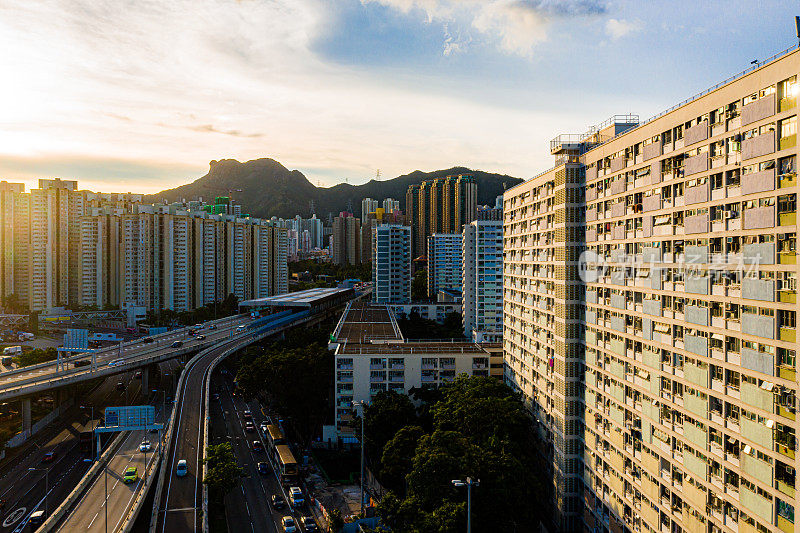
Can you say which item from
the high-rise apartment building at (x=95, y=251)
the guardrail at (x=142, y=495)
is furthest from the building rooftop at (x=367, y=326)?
the high-rise apartment building at (x=95, y=251)

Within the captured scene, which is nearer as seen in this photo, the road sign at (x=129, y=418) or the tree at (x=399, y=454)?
the tree at (x=399, y=454)

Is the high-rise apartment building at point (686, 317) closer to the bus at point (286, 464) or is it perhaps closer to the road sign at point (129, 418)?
the bus at point (286, 464)

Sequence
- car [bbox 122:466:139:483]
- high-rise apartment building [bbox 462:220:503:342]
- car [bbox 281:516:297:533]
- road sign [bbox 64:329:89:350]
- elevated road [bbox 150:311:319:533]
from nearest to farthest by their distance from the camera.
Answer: elevated road [bbox 150:311:319:533] → car [bbox 281:516:297:533] → car [bbox 122:466:139:483] → road sign [bbox 64:329:89:350] → high-rise apartment building [bbox 462:220:503:342]

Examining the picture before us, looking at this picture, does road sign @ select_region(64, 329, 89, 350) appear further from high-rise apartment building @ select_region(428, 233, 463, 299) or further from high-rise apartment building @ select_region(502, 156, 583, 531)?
high-rise apartment building @ select_region(428, 233, 463, 299)

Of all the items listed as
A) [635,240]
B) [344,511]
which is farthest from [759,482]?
[344,511]

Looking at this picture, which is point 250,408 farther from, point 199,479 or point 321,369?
point 199,479

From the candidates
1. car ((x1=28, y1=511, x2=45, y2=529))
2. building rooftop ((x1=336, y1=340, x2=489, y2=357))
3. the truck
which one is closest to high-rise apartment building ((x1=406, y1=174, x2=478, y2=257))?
building rooftop ((x1=336, y1=340, x2=489, y2=357))
